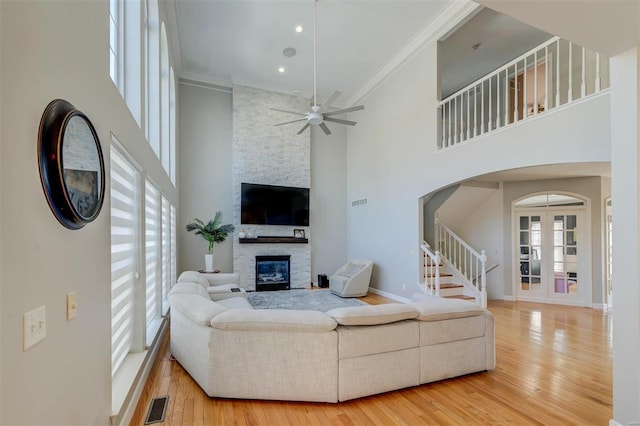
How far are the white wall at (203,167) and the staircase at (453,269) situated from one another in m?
4.60

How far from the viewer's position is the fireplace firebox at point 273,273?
7.70m

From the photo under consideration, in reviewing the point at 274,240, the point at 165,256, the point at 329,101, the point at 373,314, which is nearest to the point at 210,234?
the point at 165,256

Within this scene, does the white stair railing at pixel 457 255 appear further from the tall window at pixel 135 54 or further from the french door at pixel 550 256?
the tall window at pixel 135 54

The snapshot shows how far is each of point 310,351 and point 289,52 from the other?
591 centimetres

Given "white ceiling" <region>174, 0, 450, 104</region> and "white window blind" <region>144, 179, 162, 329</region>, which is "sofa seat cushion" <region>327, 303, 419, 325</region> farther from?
"white ceiling" <region>174, 0, 450, 104</region>

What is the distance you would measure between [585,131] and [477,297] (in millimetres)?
3545

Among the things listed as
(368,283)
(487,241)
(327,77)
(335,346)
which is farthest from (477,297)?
(327,77)

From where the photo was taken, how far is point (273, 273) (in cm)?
790

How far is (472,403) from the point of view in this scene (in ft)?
8.51

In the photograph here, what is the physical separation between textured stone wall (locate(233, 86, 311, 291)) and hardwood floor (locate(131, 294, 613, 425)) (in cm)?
420

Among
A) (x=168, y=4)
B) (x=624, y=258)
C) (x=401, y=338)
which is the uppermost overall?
(x=168, y=4)

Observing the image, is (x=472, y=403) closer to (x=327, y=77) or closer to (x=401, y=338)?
(x=401, y=338)

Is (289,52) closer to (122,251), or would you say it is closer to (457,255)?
(122,251)

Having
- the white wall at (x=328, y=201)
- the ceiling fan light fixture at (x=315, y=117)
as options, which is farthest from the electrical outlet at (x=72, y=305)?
the white wall at (x=328, y=201)
